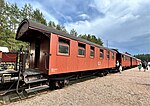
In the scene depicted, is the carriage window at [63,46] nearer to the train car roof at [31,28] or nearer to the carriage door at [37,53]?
the train car roof at [31,28]

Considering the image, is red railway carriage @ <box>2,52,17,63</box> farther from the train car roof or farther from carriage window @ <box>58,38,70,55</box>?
carriage window @ <box>58,38,70,55</box>

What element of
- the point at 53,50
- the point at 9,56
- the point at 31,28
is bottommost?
the point at 9,56

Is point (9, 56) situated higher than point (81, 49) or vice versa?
point (81, 49)

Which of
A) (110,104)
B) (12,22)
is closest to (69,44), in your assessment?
(110,104)

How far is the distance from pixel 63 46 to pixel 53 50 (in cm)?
101

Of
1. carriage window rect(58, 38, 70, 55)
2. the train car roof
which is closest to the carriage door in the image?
the train car roof

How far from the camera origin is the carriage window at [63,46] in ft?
27.7

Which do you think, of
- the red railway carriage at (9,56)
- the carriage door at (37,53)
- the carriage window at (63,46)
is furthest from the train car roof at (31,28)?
the red railway carriage at (9,56)

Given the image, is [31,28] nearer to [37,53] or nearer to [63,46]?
[63,46]

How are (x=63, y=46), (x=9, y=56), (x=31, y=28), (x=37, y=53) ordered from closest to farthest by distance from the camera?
(x=31, y=28)
(x=63, y=46)
(x=37, y=53)
(x=9, y=56)

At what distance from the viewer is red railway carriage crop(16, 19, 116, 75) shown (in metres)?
7.73

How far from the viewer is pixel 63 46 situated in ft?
28.5

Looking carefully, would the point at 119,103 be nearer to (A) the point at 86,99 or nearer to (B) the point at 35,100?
(A) the point at 86,99

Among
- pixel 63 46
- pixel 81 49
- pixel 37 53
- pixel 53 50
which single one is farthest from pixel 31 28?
pixel 81 49
